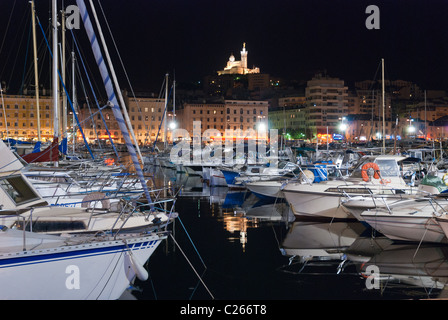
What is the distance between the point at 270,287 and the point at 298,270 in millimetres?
1828

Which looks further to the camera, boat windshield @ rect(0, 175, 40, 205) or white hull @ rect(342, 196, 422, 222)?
white hull @ rect(342, 196, 422, 222)

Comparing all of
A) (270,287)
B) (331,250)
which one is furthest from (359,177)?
(270,287)

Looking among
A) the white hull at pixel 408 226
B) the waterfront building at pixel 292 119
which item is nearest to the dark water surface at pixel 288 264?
the white hull at pixel 408 226

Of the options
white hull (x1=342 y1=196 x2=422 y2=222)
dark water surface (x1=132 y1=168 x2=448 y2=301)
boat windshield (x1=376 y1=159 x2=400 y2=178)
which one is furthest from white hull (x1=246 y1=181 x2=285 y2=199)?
white hull (x1=342 y1=196 x2=422 y2=222)

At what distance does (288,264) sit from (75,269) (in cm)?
678

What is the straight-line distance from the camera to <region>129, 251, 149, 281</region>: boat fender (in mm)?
9703

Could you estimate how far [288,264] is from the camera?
562 inches

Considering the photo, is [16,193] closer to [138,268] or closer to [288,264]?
[138,268]

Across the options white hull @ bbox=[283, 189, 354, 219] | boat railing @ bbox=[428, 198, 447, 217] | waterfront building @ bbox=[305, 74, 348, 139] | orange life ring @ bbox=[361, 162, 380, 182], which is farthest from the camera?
waterfront building @ bbox=[305, 74, 348, 139]

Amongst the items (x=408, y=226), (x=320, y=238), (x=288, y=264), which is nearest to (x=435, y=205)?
(x=408, y=226)

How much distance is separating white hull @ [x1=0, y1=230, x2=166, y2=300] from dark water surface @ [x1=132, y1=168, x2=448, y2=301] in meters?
1.26

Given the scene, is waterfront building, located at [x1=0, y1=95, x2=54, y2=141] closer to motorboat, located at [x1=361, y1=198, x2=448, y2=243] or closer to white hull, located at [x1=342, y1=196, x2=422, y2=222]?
white hull, located at [x1=342, y1=196, x2=422, y2=222]

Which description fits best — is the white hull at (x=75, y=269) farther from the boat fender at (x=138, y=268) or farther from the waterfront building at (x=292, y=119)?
the waterfront building at (x=292, y=119)

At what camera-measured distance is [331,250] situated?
52.7ft
